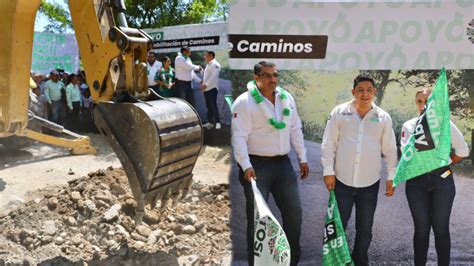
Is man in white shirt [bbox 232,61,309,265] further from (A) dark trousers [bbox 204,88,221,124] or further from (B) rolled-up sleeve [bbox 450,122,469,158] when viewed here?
(A) dark trousers [bbox 204,88,221,124]

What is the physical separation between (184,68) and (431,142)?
5.55 meters

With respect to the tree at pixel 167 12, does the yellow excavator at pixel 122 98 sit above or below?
below

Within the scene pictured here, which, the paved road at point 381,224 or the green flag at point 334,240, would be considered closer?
the green flag at point 334,240

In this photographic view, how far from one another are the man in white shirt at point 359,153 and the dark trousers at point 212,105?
3011 mm

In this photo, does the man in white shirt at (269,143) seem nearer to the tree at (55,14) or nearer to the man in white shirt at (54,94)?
the man in white shirt at (54,94)

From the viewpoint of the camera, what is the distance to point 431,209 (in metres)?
4.05

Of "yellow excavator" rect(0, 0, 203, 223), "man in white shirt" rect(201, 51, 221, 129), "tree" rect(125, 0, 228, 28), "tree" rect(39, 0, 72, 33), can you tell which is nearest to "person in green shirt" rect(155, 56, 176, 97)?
"man in white shirt" rect(201, 51, 221, 129)

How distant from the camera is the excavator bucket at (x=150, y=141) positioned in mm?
3641

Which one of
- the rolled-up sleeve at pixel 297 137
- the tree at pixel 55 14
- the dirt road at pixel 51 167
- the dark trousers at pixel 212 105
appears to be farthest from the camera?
the tree at pixel 55 14

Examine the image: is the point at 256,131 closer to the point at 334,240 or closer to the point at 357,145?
the point at 357,145

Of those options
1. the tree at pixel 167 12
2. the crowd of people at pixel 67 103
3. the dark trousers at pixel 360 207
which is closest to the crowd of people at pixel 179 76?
the crowd of people at pixel 67 103

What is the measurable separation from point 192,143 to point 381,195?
166 cm

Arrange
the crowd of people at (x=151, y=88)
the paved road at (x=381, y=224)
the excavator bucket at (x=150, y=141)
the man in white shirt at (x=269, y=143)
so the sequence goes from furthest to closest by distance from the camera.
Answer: the crowd of people at (x=151, y=88)
the paved road at (x=381, y=224)
the man in white shirt at (x=269, y=143)
the excavator bucket at (x=150, y=141)

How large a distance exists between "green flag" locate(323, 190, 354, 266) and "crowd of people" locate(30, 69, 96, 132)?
795 centimetres
